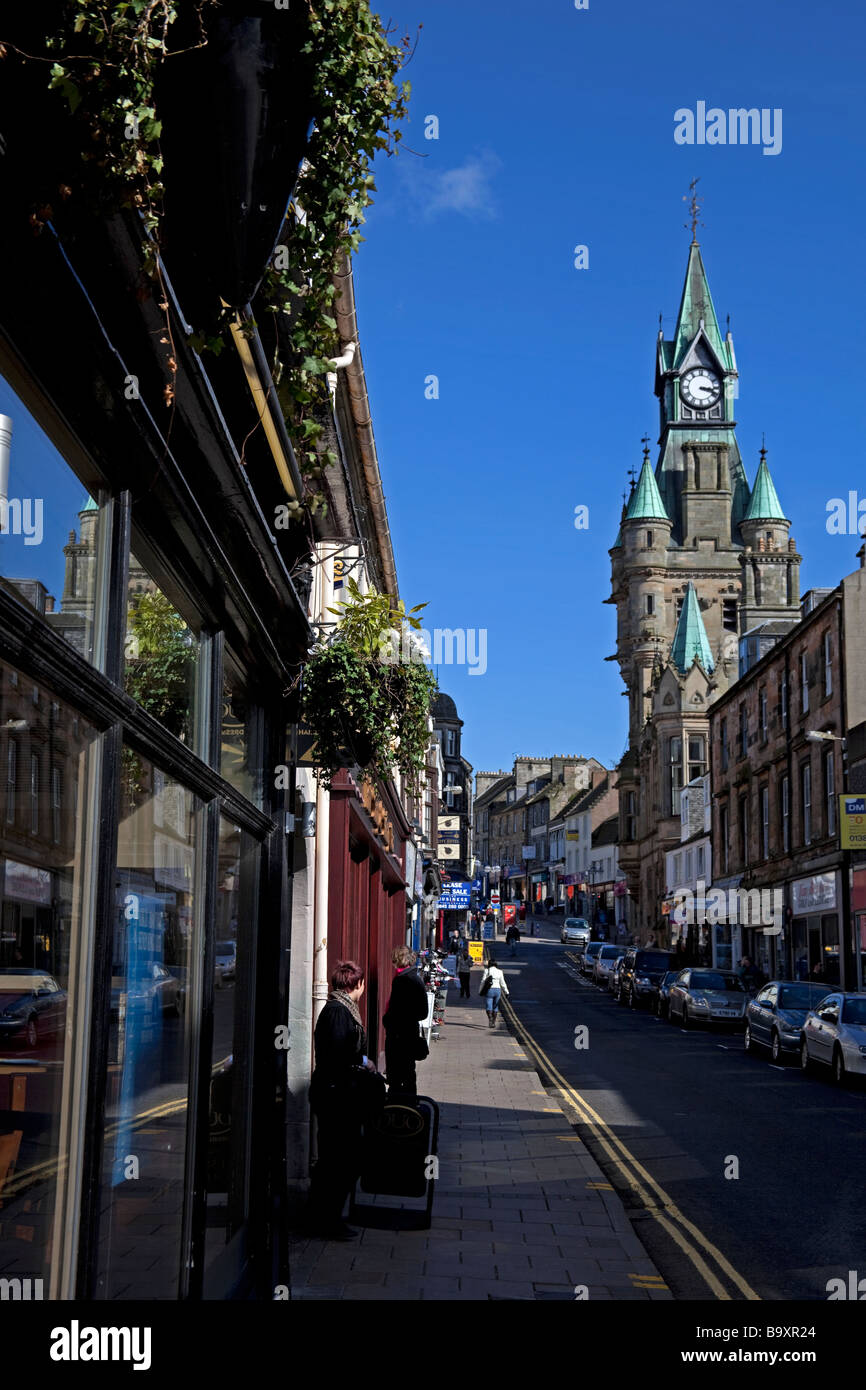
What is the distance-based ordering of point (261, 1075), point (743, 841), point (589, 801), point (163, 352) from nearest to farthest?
point (163, 352)
point (261, 1075)
point (743, 841)
point (589, 801)

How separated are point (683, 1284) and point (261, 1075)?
113 inches

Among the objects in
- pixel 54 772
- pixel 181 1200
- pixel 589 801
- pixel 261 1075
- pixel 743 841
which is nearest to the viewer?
pixel 54 772

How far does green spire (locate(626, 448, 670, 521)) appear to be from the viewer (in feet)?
324

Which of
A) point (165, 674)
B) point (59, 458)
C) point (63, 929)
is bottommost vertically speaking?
point (63, 929)

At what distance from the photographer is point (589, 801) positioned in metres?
122

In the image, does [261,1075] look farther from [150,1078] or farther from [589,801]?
[589,801]

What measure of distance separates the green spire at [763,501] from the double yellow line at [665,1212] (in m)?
87.8

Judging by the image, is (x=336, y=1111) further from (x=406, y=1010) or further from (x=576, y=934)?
(x=576, y=934)

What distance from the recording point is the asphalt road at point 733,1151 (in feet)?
29.3

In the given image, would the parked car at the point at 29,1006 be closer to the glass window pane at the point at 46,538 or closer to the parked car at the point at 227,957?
the glass window pane at the point at 46,538

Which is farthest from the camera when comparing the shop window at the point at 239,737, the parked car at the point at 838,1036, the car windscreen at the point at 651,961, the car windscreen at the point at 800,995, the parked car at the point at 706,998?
the car windscreen at the point at 651,961

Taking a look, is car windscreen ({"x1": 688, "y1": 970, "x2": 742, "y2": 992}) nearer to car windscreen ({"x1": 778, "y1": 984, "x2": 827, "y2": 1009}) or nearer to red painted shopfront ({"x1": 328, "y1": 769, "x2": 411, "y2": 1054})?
car windscreen ({"x1": 778, "y1": 984, "x2": 827, "y2": 1009})

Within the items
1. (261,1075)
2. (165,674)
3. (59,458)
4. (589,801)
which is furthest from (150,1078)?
(589,801)

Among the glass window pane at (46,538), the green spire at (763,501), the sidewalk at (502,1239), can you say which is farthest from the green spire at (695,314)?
the glass window pane at (46,538)
